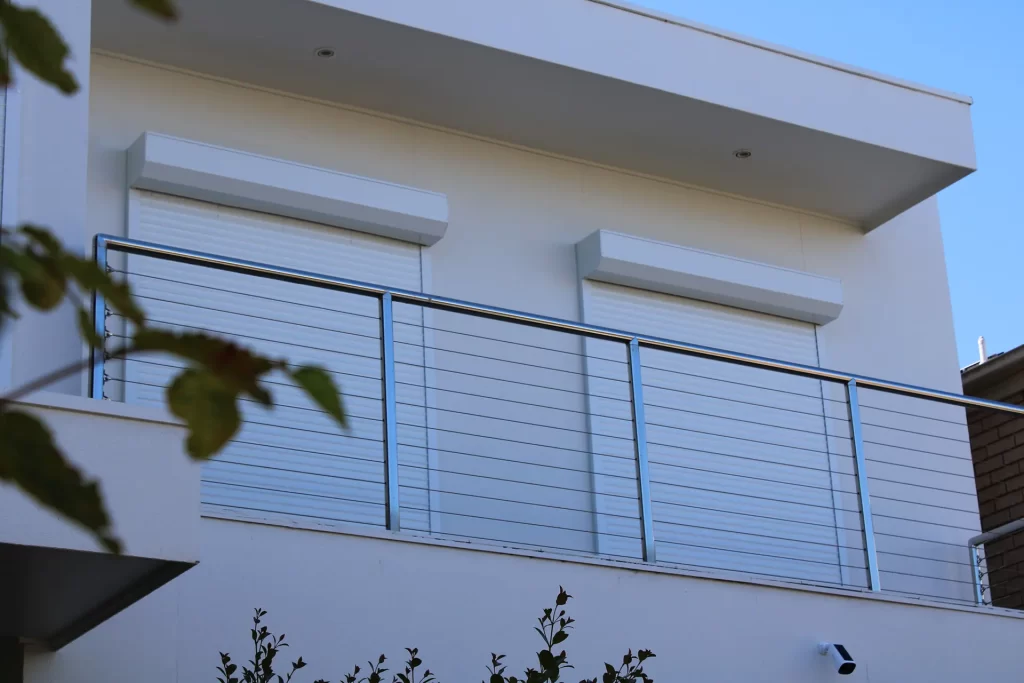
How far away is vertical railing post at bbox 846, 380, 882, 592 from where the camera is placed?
6.50 meters

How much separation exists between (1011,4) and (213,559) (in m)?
11.0

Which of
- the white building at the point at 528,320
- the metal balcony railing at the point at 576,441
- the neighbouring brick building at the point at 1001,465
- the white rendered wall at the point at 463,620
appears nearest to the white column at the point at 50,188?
the white building at the point at 528,320

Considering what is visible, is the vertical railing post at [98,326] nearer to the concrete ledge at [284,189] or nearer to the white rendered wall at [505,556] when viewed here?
the white rendered wall at [505,556]

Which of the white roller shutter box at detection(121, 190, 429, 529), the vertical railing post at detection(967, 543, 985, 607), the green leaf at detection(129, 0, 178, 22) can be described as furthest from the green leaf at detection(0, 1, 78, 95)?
the vertical railing post at detection(967, 543, 985, 607)

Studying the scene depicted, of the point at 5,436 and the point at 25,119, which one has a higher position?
the point at 25,119

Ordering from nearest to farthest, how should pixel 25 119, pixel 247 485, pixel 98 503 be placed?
pixel 98 503, pixel 25 119, pixel 247 485

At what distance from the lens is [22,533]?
362 cm

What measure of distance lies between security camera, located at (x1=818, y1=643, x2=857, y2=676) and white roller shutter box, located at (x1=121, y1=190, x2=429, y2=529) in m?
2.09

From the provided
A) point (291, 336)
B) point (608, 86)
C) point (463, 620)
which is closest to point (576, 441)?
point (291, 336)

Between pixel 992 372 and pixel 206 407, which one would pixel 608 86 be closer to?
pixel 992 372

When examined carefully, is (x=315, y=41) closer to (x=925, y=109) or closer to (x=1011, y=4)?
(x=925, y=109)

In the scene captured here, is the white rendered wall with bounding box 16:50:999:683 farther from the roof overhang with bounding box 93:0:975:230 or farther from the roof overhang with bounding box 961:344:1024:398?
the roof overhang with bounding box 961:344:1024:398

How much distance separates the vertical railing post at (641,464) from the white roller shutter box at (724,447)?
177 cm

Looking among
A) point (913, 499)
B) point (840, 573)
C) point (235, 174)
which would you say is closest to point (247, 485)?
point (235, 174)
